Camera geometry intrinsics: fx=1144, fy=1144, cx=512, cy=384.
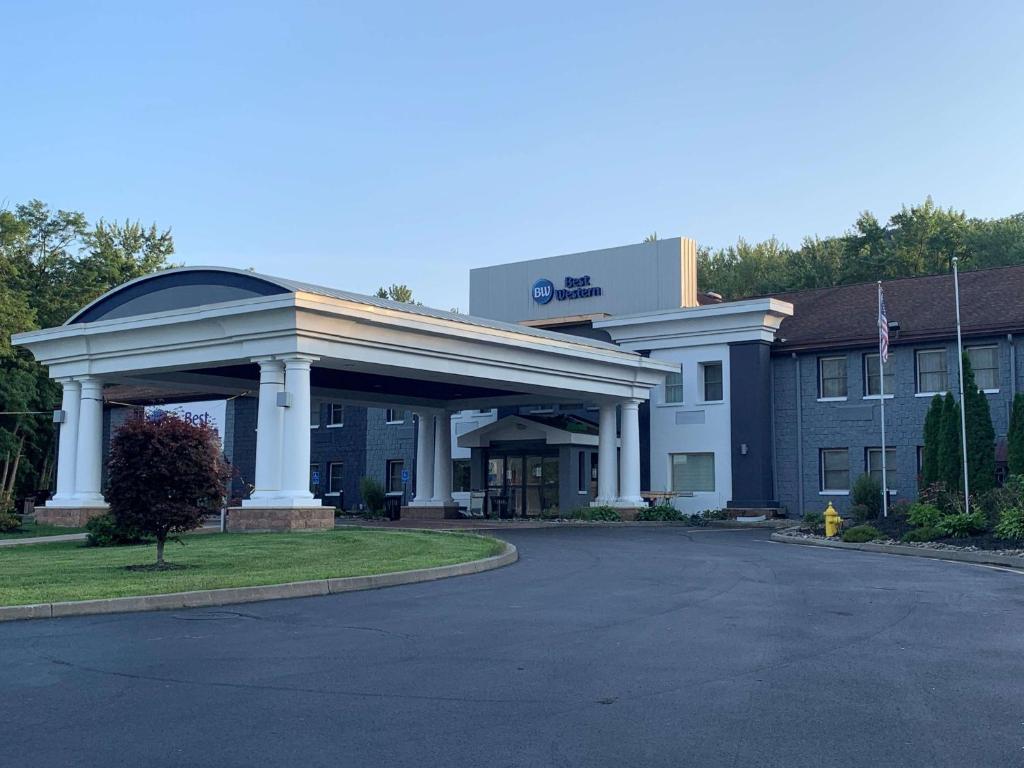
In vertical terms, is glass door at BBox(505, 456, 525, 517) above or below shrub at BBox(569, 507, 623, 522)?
above

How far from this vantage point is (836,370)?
38094mm

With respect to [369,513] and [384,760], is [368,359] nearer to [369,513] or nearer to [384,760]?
[369,513]

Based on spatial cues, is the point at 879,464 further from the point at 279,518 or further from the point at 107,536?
the point at 107,536

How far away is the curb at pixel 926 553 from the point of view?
2039cm

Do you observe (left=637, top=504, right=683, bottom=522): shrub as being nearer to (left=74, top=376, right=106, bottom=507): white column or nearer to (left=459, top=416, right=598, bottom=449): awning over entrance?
(left=459, top=416, right=598, bottom=449): awning over entrance

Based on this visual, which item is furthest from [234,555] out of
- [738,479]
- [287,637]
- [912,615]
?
[738,479]

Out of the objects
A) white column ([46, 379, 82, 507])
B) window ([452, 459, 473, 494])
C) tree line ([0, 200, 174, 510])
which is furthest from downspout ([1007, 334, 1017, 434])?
tree line ([0, 200, 174, 510])

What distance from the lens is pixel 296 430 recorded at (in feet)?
86.1

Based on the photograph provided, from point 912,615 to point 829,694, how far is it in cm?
500

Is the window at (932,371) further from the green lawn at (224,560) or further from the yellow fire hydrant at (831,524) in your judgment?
the green lawn at (224,560)

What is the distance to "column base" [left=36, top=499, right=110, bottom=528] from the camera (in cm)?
3039

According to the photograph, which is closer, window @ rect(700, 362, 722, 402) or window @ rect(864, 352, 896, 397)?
window @ rect(864, 352, 896, 397)

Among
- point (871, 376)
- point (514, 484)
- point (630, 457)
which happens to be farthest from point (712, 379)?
point (514, 484)

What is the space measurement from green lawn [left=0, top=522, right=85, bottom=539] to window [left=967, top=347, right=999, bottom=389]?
26.2m
